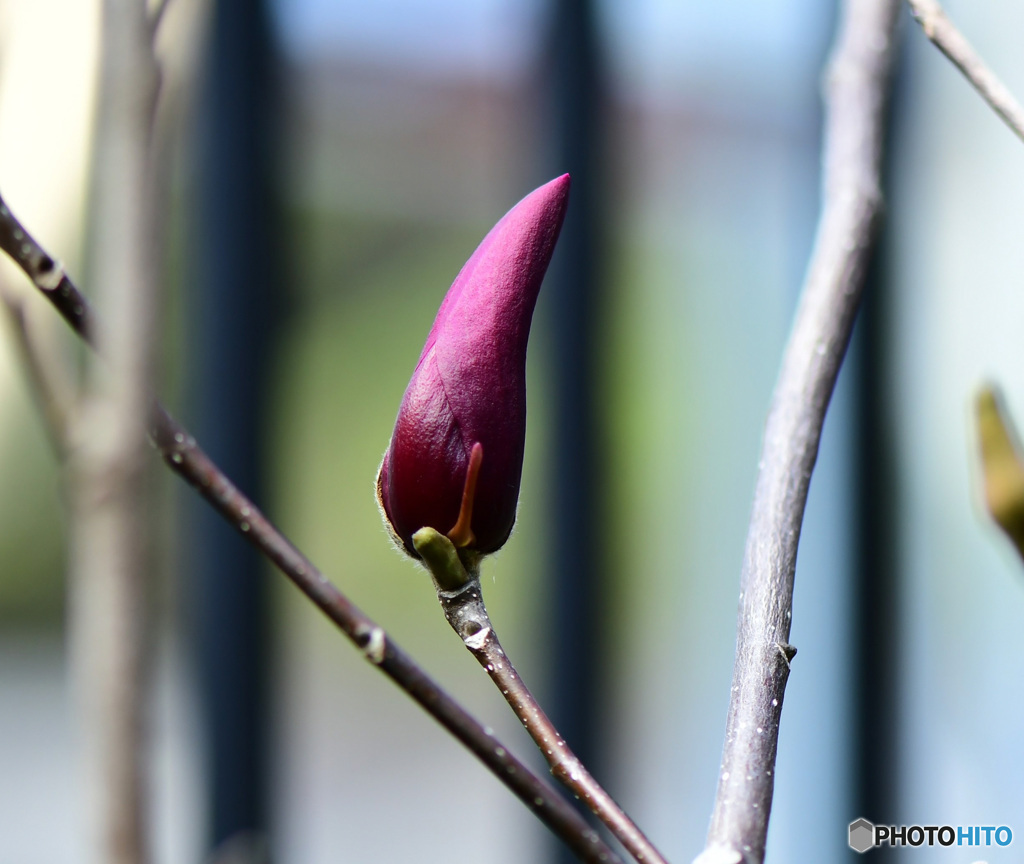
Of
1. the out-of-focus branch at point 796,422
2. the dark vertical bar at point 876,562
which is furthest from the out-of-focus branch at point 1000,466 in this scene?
the dark vertical bar at point 876,562

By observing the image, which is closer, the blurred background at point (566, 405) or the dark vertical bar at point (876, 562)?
the blurred background at point (566, 405)

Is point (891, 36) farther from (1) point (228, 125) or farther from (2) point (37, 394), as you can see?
(1) point (228, 125)

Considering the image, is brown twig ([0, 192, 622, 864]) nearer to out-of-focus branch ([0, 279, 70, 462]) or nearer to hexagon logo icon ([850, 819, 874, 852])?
out-of-focus branch ([0, 279, 70, 462])

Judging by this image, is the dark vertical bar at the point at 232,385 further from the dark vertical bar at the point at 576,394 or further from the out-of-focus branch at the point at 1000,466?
the out-of-focus branch at the point at 1000,466

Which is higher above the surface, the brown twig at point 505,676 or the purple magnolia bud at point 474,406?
the purple magnolia bud at point 474,406

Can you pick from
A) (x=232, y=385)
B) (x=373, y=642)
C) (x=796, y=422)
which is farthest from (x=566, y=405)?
(x=373, y=642)

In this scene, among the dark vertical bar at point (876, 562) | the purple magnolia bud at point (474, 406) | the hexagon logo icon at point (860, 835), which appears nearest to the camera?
the purple magnolia bud at point (474, 406)
